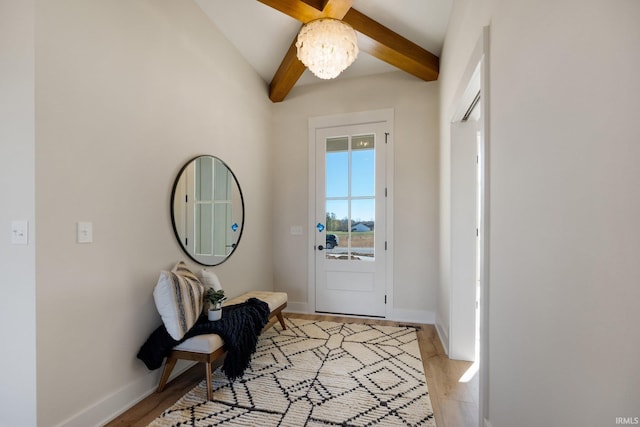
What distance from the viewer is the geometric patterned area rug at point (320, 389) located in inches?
68.7

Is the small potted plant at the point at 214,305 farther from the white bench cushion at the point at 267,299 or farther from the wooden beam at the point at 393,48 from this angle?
the wooden beam at the point at 393,48

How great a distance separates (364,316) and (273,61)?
3199mm

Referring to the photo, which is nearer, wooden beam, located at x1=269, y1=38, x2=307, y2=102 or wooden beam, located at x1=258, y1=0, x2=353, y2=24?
wooden beam, located at x1=258, y1=0, x2=353, y2=24

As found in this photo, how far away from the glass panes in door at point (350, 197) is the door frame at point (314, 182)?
0.17 meters

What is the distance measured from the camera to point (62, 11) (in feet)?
5.08

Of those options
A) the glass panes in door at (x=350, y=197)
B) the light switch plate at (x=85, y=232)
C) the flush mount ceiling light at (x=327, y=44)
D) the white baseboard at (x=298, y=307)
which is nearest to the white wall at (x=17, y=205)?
the light switch plate at (x=85, y=232)

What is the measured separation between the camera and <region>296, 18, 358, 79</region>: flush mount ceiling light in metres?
2.27

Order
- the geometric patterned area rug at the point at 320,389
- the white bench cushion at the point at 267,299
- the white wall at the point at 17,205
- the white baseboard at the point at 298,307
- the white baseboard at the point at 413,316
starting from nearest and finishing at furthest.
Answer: the white wall at the point at 17,205 → the geometric patterned area rug at the point at 320,389 → the white bench cushion at the point at 267,299 → the white baseboard at the point at 413,316 → the white baseboard at the point at 298,307

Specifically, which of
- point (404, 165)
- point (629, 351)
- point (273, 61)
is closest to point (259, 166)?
point (273, 61)

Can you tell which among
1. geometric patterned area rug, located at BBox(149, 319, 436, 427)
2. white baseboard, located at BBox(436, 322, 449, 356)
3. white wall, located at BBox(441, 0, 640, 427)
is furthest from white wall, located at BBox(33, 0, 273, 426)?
white baseboard, located at BBox(436, 322, 449, 356)

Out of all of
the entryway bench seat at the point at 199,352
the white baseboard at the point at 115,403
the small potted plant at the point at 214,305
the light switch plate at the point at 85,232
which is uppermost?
the light switch plate at the point at 85,232

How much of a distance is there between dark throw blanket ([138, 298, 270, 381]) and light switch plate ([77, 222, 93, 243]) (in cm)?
75

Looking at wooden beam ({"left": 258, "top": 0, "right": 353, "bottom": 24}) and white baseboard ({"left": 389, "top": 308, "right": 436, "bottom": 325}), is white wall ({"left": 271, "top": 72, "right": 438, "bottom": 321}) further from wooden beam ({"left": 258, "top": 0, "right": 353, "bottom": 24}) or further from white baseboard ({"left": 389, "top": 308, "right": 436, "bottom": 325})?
wooden beam ({"left": 258, "top": 0, "right": 353, "bottom": 24})

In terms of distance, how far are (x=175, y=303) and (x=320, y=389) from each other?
1140 mm
